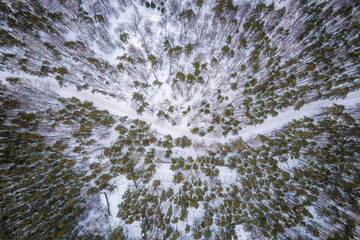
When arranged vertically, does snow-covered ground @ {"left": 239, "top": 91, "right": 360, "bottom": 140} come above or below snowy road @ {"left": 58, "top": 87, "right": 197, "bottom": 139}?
above

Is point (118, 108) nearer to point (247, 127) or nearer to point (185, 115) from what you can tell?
point (185, 115)

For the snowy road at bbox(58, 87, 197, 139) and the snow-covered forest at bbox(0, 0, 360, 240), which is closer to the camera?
the snow-covered forest at bbox(0, 0, 360, 240)

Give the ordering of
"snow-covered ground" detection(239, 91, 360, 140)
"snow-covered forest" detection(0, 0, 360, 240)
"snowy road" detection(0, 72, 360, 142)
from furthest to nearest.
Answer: "snow-covered ground" detection(239, 91, 360, 140)
"snowy road" detection(0, 72, 360, 142)
"snow-covered forest" detection(0, 0, 360, 240)

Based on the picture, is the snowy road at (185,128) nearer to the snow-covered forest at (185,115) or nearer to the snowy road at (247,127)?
the snowy road at (247,127)

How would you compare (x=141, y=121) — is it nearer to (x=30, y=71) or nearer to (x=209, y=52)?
(x=209, y=52)

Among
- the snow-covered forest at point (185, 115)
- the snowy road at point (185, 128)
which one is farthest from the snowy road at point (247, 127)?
the snow-covered forest at point (185, 115)

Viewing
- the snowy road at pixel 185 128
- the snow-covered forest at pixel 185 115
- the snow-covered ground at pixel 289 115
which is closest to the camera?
the snow-covered forest at pixel 185 115

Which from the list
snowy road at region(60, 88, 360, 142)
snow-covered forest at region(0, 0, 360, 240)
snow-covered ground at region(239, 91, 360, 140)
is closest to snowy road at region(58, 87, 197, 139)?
snowy road at region(60, 88, 360, 142)

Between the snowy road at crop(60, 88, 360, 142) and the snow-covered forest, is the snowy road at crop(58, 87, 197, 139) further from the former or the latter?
the snow-covered forest

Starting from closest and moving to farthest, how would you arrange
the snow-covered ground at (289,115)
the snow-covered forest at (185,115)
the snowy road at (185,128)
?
the snow-covered forest at (185,115)
the snowy road at (185,128)
the snow-covered ground at (289,115)
